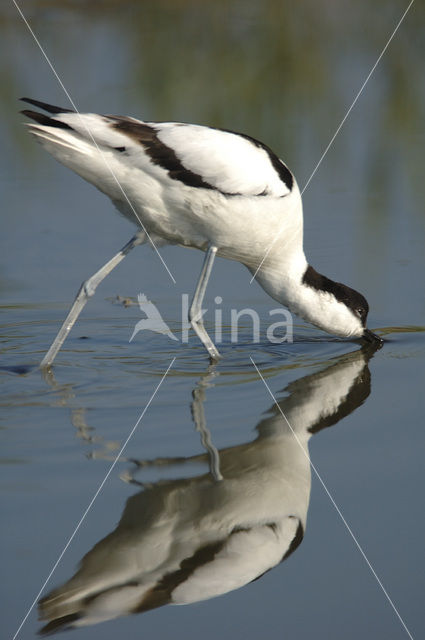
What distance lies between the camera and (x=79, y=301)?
5984mm

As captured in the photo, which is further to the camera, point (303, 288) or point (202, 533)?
point (303, 288)

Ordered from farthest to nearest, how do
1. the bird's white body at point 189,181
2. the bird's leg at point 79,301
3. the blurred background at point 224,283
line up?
the bird's leg at point 79,301, the bird's white body at point 189,181, the blurred background at point 224,283

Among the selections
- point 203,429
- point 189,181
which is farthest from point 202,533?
point 189,181

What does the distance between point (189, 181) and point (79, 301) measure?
3.36 feet

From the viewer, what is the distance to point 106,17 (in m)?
14.9

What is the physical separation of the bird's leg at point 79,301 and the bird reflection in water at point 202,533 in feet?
3.86

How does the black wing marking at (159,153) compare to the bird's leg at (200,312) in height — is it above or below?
above

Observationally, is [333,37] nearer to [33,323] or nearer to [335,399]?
[33,323]

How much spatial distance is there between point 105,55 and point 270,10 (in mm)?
3531

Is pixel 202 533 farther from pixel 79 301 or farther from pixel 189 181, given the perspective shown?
pixel 79 301

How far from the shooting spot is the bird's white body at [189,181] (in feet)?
17.7

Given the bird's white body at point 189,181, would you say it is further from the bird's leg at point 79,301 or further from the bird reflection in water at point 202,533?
the bird reflection in water at point 202,533

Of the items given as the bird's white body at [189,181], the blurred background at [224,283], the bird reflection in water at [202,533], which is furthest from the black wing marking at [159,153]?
the bird reflection in water at [202,533]

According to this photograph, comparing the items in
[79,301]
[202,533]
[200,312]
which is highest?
[202,533]
